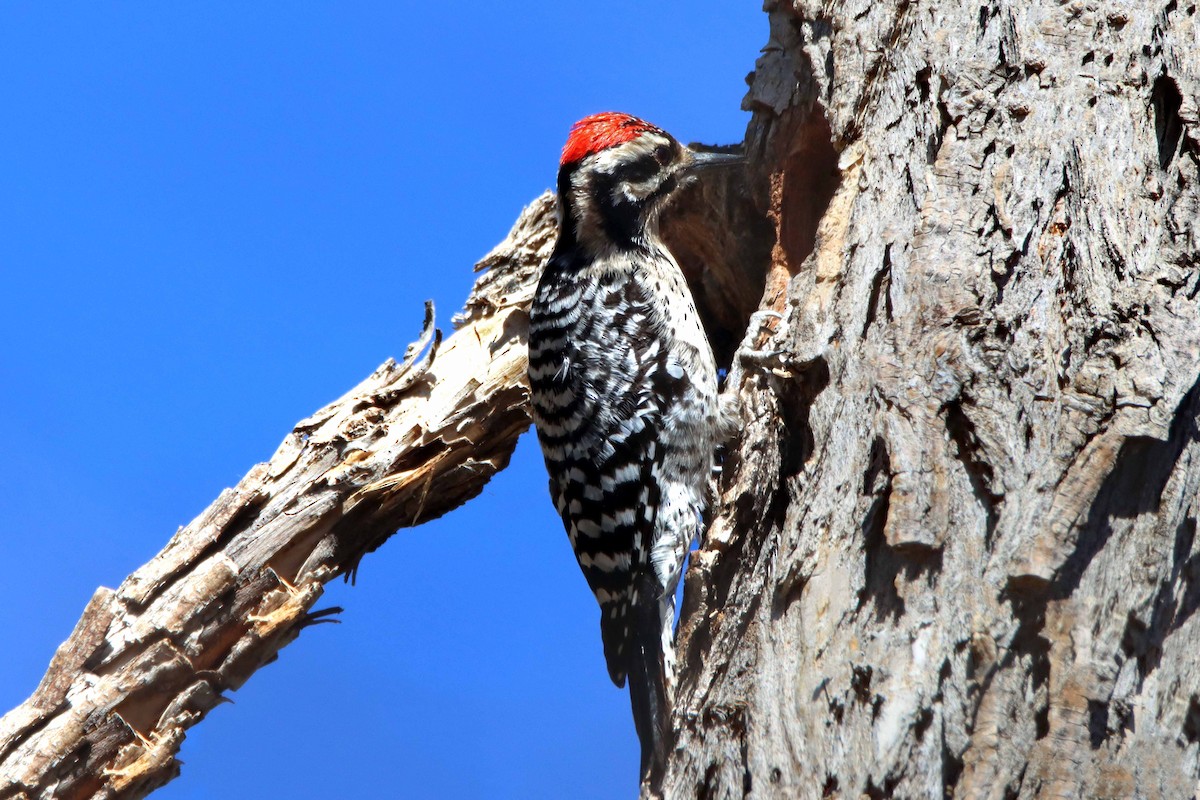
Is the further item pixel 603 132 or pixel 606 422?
pixel 603 132

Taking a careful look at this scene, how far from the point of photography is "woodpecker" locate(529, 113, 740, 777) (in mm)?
3316

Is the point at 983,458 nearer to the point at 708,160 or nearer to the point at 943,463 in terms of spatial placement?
the point at 943,463

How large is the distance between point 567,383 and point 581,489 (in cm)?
38

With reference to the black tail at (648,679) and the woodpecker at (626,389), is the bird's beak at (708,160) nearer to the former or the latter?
the woodpecker at (626,389)

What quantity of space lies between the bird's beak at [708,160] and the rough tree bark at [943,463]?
0.31 m

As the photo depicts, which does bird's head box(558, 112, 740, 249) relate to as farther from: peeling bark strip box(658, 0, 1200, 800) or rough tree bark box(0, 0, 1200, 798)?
peeling bark strip box(658, 0, 1200, 800)

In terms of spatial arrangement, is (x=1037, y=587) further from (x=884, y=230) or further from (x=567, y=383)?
(x=567, y=383)

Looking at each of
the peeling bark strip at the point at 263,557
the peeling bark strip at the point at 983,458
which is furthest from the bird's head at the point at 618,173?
the peeling bark strip at the point at 983,458

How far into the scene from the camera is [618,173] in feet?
12.7

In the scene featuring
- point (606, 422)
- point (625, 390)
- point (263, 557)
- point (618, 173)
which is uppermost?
point (618, 173)

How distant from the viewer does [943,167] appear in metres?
2.50

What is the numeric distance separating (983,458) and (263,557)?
104 inches

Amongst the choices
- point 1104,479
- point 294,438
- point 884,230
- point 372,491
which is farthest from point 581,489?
point 1104,479

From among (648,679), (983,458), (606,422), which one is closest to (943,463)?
(983,458)
